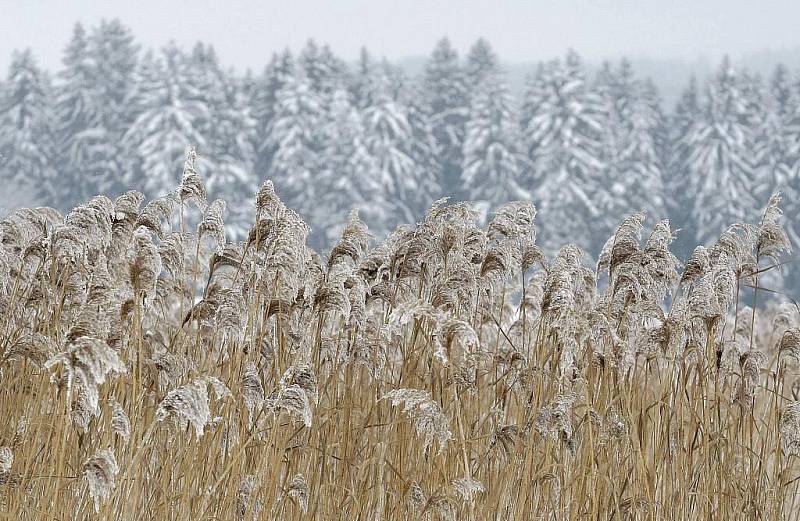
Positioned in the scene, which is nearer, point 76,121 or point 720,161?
point 720,161

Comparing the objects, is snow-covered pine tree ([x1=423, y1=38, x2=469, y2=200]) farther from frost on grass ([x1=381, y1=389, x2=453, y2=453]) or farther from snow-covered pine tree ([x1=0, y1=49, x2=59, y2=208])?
frost on grass ([x1=381, y1=389, x2=453, y2=453])

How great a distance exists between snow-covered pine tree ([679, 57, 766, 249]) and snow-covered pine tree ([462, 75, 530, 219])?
7.23 m

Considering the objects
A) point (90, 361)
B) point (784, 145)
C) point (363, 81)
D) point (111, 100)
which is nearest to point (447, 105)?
point (363, 81)

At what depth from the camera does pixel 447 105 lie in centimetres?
4972

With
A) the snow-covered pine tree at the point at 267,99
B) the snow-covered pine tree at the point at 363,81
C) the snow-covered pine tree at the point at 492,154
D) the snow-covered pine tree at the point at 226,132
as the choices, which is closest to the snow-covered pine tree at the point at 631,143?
the snow-covered pine tree at the point at 492,154

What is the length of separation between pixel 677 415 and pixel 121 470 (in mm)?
1597

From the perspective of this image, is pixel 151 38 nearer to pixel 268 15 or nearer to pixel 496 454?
pixel 268 15

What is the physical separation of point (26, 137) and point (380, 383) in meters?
44.8

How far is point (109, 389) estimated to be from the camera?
9.95ft

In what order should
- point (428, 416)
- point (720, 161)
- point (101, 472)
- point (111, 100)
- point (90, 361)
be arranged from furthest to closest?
1. point (111, 100)
2. point (720, 161)
3. point (428, 416)
4. point (101, 472)
5. point (90, 361)

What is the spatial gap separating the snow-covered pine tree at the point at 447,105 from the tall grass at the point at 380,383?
44306mm

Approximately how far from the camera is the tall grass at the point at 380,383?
2789mm

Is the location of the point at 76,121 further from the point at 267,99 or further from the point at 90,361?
the point at 90,361

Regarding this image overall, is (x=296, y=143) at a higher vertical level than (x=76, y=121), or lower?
lower
